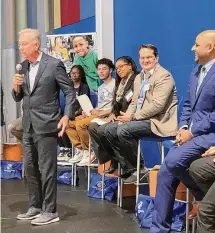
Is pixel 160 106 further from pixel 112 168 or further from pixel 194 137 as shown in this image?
pixel 112 168

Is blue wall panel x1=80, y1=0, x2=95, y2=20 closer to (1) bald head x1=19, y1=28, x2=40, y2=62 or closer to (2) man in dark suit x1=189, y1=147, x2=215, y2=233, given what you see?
(1) bald head x1=19, y1=28, x2=40, y2=62

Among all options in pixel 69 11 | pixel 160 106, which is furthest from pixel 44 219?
pixel 69 11

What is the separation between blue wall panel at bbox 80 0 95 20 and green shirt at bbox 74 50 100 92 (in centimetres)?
56

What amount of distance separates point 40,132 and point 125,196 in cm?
144

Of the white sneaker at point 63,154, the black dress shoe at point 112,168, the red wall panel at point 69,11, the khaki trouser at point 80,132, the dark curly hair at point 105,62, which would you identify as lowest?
the white sneaker at point 63,154

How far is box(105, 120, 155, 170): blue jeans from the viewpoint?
166 inches

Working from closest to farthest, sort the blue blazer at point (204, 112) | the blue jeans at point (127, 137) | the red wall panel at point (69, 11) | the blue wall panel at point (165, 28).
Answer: the blue blazer at point (204, 112) < the blue jeans at point (127, 137) < the blue wall panel at point (165, 28) < the red wall panel at point (69, 11)

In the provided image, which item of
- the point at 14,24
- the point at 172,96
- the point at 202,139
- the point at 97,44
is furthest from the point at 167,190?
the point at 14,24

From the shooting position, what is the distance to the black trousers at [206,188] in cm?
285

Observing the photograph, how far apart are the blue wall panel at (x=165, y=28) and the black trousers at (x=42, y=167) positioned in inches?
61.0

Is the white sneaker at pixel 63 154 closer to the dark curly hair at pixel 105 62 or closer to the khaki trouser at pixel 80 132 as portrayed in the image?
the khaki trouser at pixel 80 132

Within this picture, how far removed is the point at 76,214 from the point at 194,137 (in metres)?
1.47

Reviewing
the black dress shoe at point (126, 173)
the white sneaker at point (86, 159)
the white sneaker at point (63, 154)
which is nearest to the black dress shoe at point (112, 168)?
the black dress shoe at point (126, 173)

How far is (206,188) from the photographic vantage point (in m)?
3.04
